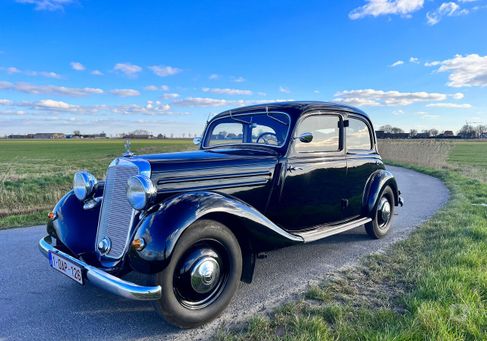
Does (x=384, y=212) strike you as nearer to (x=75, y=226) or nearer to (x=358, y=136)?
(x=358, y=136)

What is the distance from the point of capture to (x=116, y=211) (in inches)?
121

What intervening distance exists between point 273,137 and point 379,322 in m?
2.28

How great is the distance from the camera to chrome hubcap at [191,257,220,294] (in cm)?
276

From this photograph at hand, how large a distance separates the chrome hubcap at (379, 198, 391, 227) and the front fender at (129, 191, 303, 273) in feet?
9.85

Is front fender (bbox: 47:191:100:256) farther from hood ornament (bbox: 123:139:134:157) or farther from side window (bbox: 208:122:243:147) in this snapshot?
side window (bbox: 208:122:243:147)

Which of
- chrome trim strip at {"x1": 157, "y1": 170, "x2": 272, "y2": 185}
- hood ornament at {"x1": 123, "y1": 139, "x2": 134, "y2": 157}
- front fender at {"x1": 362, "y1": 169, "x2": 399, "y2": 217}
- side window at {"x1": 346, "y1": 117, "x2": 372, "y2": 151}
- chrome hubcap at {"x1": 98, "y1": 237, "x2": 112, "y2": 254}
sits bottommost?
chrome hubcap at {"x1": 98, "y1": 237, "x2": 112, "y2": 254}

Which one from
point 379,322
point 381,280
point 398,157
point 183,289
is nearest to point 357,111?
point 381,280

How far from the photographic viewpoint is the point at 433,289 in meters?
3.05

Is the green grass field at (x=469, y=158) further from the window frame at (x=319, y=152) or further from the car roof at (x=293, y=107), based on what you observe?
the car roof at (x=293, y=107)

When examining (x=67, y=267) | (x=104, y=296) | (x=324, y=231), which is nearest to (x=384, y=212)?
(x=324, y=231)

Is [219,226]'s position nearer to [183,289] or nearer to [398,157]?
[183,289]

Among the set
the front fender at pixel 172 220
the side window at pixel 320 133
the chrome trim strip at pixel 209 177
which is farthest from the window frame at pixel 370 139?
the front fender at pixel 172 220

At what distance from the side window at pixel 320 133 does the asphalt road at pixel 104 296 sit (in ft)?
4.67

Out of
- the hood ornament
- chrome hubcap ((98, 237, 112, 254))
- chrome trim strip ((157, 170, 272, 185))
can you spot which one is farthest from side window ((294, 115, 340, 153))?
chrome hubcap ((98, 237, 112, 254))
